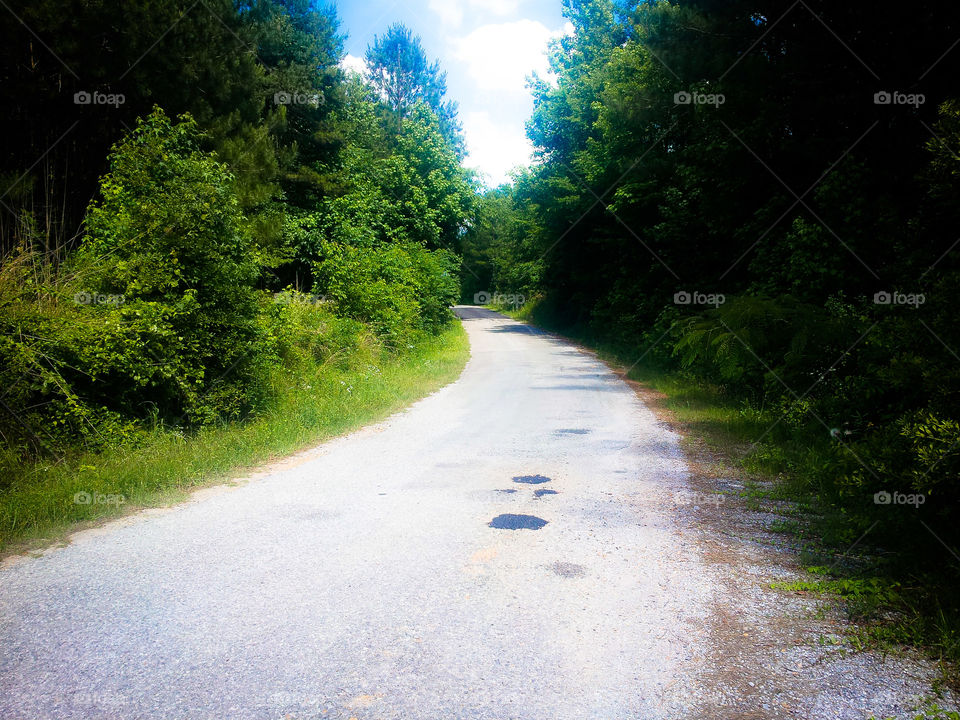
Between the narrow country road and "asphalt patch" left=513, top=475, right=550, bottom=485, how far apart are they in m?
0.03

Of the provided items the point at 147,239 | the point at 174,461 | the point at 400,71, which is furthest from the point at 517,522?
the point at 400,71

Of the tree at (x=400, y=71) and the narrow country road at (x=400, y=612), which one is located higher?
the tree at (x=400, y=71)

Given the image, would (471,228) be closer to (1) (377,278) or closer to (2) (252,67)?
(1) (377,278)

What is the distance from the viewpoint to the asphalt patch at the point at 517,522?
477 centimetres

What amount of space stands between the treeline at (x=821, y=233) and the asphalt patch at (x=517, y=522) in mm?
2238

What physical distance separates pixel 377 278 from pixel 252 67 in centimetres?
634

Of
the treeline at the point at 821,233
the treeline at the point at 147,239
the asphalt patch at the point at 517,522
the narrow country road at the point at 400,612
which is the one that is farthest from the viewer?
the treeline at the point at 147,239

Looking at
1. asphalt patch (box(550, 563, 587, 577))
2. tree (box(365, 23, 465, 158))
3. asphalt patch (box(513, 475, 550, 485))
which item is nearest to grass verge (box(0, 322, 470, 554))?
asphalt patch (box(513, 475, 550, 485))

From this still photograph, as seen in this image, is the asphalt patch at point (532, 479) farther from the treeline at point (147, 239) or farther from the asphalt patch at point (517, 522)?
the treeline at point (147, 239)

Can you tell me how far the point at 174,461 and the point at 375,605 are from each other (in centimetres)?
378

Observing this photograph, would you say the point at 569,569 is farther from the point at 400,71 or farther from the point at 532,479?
the point at 400,71

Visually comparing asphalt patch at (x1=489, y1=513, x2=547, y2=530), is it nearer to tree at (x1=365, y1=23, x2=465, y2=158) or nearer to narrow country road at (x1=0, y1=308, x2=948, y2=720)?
narrow country road at (x1=0, y1=308, x2=948, y2=720)

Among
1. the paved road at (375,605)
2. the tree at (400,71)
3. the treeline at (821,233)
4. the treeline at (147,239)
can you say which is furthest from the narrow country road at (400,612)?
the tree at (400,71)

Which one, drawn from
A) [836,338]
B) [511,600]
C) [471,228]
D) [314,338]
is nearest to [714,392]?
[836,338]
